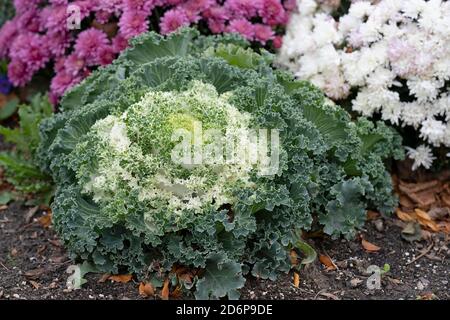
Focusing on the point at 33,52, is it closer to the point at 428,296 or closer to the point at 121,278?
the point at 121,278

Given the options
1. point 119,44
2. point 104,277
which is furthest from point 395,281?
point 119,44

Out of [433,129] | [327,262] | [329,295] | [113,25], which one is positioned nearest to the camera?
[329,295]

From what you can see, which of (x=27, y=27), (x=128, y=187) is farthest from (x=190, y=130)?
(x=27, y=27)

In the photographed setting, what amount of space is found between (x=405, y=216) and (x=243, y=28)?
171cm

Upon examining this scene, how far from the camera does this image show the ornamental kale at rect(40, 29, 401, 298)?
147 inches

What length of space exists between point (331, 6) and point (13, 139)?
246 centimetres

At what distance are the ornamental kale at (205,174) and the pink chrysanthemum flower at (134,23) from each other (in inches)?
19.9

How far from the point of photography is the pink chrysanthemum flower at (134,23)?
194 inches

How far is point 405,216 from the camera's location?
471 cm

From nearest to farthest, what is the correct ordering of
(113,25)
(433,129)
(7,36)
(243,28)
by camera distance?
(433,129) < (243,28) < (113,25) < (7,36)

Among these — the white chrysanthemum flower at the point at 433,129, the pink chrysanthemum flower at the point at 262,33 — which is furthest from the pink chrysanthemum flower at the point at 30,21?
the white chrysanthemum flower at the point at 433,129

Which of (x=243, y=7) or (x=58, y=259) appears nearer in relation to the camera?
(x=58, y=259)

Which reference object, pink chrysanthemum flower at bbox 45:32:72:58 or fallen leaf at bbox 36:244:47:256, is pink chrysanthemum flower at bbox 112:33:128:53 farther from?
fallen leaf at bbox 36:244:47:256

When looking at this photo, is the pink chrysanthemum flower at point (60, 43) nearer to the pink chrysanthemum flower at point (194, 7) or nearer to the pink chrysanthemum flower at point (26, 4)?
the pink chrysanthemum flower at point (26, 4)
